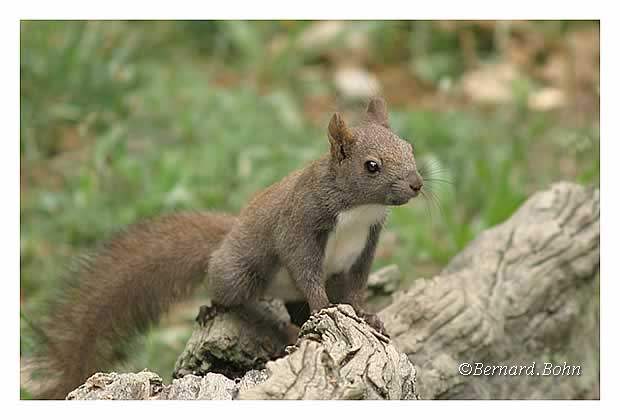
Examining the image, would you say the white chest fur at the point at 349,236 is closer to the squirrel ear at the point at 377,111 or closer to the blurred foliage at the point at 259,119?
the squirrel ear at the point at 377,111

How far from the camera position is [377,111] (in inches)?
186

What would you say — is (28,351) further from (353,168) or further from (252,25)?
(252,25)

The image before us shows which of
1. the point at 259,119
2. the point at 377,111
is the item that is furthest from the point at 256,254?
the point at 259,119

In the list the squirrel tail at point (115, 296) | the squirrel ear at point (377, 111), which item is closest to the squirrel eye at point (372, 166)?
the squirrel ear at point (377, 111)

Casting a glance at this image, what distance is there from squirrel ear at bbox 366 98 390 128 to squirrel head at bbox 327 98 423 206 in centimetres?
20

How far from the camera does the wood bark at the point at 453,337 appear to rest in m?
3.88

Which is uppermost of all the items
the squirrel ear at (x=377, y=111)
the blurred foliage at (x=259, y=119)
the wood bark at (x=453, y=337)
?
the blurred foliage at (x=259, y=119)

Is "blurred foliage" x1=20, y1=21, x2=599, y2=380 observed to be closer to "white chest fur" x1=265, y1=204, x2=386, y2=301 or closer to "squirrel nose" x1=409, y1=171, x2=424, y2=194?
"white chest fur" x1=265, y1=204, x2=386, y2=301

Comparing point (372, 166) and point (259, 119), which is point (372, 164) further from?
point (259, 119)

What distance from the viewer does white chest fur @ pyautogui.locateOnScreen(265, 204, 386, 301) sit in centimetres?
453

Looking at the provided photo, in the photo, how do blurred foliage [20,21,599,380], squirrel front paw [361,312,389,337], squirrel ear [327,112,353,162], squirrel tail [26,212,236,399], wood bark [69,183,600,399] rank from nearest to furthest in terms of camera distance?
1. wood bark [69,183,600,399]
2. squirrel ear [327,112,353,162]
3. squirrel front paw [361,312,389,337]
4. squirrel tail [26,212,236,399]
5. blurred foliage [20,21,599,380]

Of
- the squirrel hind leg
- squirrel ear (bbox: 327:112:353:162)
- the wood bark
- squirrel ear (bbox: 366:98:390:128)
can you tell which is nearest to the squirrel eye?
squirrel ear (bbox: 327:112:353:162)

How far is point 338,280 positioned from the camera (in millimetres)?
4793
